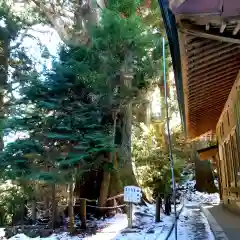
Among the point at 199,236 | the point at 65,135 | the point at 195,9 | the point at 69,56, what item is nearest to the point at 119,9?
the point at 69,56

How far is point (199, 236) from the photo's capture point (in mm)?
7285

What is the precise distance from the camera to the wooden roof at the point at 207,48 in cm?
319

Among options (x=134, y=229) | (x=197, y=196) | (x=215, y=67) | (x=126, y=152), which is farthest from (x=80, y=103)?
(x=197, y=196)

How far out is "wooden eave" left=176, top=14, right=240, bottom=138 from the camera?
354 centimetres

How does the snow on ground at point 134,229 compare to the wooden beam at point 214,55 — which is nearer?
the wooden beam at point 214,55

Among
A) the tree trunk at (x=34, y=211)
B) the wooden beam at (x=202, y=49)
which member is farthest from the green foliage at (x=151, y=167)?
the wooden beam at (x=202, y=49)

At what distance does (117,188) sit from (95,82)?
3708mm

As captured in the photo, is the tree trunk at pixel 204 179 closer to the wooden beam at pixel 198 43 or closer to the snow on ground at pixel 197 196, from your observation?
the snow on ground at pixel 197 196

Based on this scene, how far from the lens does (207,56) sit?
4.71 m

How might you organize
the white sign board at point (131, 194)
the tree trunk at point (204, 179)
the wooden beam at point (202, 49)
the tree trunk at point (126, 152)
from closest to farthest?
1. the wooden beam at point (202, 49)
2. the white sign board at point (131, 194)
3. the tree trunk at point (126, 152)
4. the tree trunk at point (204, 179)

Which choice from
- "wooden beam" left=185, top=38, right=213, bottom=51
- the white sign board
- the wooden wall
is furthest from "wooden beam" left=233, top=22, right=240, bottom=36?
the white sign board

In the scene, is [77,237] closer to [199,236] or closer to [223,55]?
[199,236]

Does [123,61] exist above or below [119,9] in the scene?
below

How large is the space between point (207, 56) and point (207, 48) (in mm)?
279
